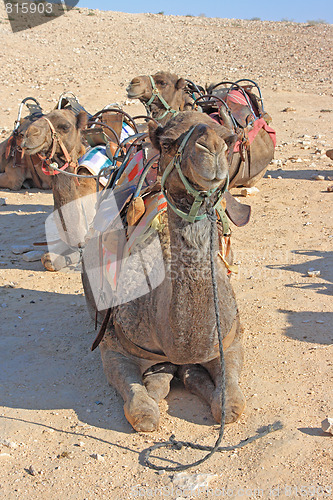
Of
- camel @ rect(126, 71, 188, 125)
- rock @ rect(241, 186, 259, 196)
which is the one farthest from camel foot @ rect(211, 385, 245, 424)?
rock @ rect(241, 186, 259, 196)

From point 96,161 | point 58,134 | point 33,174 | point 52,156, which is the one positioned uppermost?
point 58,134

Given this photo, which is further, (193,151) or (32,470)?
(32,470)

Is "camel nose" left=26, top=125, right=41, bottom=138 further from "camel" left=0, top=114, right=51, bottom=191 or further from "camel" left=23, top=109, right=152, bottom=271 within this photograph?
Answer: "camel" left=0, top=114, right=51, bottom=191

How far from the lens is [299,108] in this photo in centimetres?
1625

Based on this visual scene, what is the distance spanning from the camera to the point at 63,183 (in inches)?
265

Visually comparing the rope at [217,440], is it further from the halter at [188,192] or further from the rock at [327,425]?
the rock at [327,425]

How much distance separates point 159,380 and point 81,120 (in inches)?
157

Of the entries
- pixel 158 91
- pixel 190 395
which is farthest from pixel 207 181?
pixel 158 91

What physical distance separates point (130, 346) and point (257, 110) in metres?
6.83

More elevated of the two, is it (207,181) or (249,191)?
(207,181)

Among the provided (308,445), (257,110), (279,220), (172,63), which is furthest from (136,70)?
(308,445)

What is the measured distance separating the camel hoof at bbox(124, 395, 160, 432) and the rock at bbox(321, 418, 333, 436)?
968 millimetres

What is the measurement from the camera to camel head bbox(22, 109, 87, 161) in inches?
256

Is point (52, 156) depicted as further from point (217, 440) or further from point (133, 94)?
point (217, 440)
